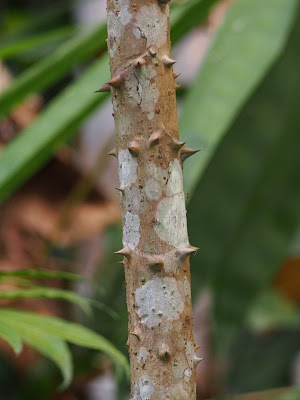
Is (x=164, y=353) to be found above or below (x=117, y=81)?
below

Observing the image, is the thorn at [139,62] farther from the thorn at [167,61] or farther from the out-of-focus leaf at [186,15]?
the out-of-focus leaf at [186,15]

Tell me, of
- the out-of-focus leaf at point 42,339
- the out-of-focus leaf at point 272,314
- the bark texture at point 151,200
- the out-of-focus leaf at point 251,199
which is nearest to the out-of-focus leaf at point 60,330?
the out-of-focus leaf at point 42,339

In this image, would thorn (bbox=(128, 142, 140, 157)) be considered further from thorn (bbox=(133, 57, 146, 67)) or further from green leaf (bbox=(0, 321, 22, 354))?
green leaf (bbox=(0, 321, 22, 354))

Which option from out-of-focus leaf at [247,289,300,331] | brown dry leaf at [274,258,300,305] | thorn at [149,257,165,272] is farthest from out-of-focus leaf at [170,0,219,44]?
brown dry leaf at [274,258,300,305]

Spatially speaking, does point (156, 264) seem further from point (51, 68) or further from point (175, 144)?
point (51, 68)

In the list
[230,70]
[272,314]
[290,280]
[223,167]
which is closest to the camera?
[230,70]

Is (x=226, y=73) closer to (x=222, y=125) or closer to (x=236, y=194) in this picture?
(x=222, y=125)

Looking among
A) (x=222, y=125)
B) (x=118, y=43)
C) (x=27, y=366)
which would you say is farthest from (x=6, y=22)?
(x=118, y=43)

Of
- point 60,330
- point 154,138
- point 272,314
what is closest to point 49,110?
point 60,330
